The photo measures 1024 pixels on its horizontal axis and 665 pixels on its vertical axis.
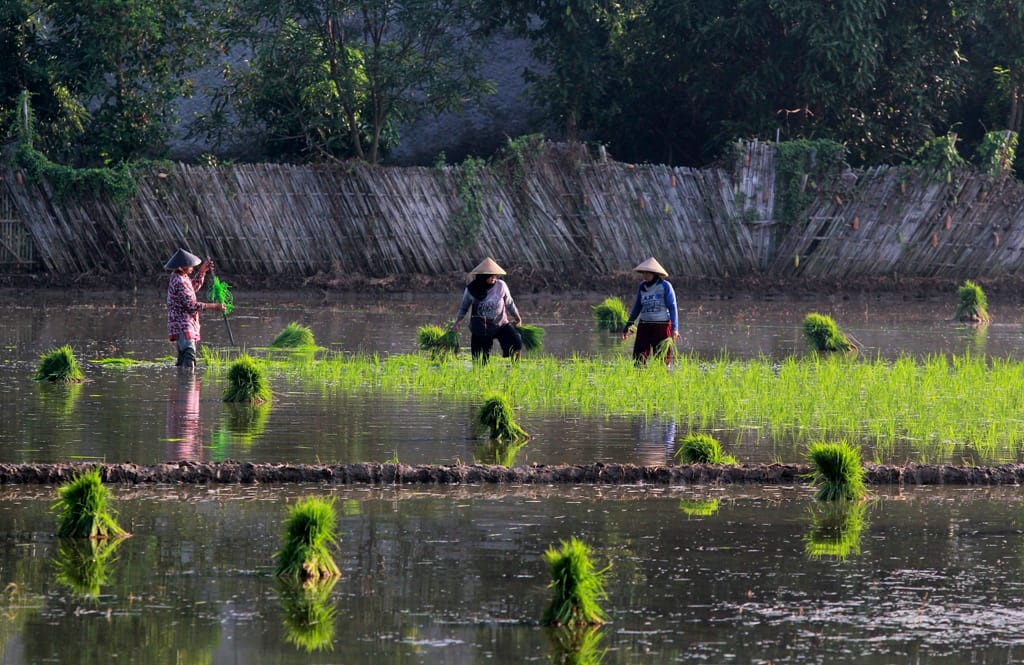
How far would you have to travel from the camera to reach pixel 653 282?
51.6 feet

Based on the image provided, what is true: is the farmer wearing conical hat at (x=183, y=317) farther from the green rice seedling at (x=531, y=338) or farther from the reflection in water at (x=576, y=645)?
the reflection in water at (x=576, y=645)

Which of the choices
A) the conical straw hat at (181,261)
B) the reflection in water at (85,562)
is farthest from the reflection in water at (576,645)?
the conical straw hat at (181,261)

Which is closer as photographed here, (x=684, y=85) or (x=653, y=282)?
(x=653, y=282)

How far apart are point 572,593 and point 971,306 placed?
1715 centimetres

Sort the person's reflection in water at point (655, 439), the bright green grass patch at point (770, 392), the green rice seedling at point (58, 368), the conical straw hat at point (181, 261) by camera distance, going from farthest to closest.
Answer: the conical straw hat at point (181, 261), the green rice seedling at point (58, 368), the bright green grass patch at point (770, 392), the person's reflection in water at point (655, 439)

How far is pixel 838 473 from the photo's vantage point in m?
9.19

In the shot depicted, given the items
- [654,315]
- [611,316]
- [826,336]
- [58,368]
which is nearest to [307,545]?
[58,368]

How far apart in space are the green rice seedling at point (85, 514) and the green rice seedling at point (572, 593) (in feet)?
8.09

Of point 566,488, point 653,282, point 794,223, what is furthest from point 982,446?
point 794,223

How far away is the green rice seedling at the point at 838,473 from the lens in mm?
9203

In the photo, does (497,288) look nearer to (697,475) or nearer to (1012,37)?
(697,475)

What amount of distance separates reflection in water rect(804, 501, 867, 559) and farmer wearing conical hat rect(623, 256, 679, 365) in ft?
21.2

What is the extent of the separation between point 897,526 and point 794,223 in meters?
19.1

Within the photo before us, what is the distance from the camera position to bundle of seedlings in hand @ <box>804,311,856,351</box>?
57.7 ft
